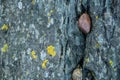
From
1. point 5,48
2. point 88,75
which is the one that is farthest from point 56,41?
point 5,48

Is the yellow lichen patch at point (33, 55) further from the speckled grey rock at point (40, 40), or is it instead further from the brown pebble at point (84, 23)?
the brown pebble at point (84, 23)

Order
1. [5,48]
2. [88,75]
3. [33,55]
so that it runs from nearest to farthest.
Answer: [88,75]
[33,55]
[5,48]

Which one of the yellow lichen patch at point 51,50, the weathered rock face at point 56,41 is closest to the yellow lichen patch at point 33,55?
the weathered rock face at point 56,41

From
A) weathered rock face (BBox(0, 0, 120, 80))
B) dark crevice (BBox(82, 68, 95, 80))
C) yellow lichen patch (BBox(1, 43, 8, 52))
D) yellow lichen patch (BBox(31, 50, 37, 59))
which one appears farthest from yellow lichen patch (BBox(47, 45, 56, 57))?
yellow lichen patch (BBox(1, 43, 8, 52))

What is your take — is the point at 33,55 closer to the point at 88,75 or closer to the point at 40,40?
the point at 40,40

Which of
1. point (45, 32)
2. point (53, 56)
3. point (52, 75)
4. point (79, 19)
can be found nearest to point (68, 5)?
point (79, 19)

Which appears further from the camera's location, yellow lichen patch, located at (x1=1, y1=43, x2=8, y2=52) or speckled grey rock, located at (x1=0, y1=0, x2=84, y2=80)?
yellow lichen patch, located at (x1=1, y1=43, x2=8, y2=52)

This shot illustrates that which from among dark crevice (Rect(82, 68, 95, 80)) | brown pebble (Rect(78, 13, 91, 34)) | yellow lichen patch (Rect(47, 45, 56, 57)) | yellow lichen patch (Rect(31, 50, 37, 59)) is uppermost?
brown pebble (Rect(78, 13, 91, 34))

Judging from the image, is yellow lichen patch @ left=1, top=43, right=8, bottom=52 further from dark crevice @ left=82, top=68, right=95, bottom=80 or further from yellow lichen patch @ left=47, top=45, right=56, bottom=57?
dark crevice @ left=82, top=68, right=95, bottom=80
